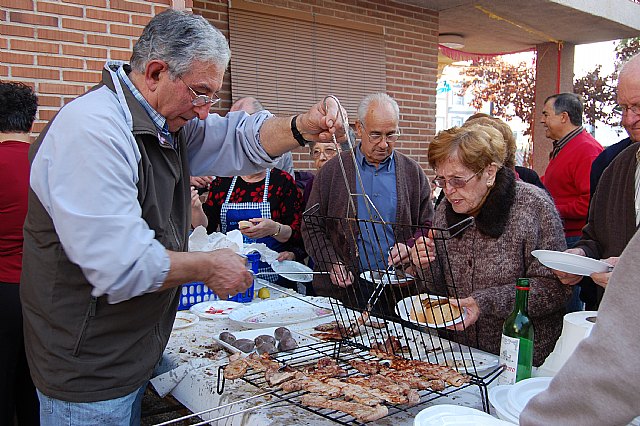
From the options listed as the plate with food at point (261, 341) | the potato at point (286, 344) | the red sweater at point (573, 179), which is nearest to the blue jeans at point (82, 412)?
the plate with food at point (261, 341)

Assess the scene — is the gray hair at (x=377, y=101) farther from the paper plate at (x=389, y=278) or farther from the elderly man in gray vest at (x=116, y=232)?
the elderly man in gray vest at (x=116, y=232)

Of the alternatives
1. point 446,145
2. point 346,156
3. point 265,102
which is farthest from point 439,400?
point 265,102

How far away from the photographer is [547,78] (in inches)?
345

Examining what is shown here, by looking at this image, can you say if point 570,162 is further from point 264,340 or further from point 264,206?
point 264,340

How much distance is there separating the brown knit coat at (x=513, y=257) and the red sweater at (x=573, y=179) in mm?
2644

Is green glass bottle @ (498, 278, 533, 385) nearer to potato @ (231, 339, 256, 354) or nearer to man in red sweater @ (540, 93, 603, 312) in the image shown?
potato @ (231, 339, 256, 354)

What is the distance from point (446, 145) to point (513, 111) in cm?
1225

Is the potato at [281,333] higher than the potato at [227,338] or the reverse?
higher

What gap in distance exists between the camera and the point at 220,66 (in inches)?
69.5

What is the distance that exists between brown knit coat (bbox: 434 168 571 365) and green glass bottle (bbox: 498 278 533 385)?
42 centimetres

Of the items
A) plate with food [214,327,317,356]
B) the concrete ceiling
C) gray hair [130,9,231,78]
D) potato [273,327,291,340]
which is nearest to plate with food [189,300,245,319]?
plate with food [214,327,317,356]

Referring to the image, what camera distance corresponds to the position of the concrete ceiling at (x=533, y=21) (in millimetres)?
6645

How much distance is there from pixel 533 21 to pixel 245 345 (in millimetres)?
6861

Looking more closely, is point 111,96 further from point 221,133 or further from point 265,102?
point 265,102
